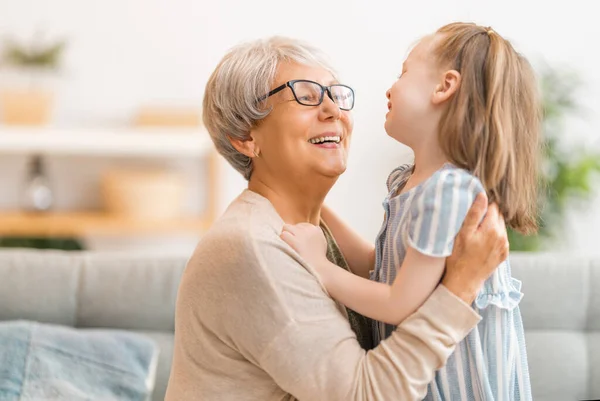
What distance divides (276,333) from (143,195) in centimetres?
292

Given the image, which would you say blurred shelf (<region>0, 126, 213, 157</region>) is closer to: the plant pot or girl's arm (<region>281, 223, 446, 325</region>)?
the plant pot

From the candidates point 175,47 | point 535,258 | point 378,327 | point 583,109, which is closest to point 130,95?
point 175,47

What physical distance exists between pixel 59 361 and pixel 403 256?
1111mm

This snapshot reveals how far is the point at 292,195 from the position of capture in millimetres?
1625

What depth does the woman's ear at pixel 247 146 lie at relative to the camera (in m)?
1.63

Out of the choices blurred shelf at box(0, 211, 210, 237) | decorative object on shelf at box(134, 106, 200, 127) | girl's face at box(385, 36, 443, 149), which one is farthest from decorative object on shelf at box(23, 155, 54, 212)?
girl's face at box(385, 36, 443, 149)

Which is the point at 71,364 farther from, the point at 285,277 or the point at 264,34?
the point at 264,34

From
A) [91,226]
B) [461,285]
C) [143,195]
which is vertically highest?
[461,285]

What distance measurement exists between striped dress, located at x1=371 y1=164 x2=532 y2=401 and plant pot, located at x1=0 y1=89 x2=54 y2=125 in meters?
3.12

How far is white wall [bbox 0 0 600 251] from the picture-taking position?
14.6 ft

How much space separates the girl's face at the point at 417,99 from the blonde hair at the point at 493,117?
0.07 ft

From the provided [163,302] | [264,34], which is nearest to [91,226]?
[264,34]

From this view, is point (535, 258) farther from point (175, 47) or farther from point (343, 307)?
point (175, 47)

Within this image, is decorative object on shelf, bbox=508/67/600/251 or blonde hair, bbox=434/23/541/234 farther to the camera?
decorative object on shelf, bbox=508/67/600/251
